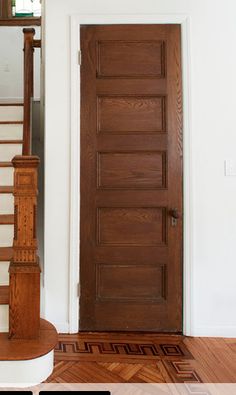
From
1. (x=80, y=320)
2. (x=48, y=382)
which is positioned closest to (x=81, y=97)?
(x=80, y=320)

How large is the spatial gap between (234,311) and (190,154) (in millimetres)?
1242

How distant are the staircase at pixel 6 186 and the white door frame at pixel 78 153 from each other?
0.48 m

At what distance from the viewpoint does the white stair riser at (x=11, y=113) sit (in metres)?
3.13

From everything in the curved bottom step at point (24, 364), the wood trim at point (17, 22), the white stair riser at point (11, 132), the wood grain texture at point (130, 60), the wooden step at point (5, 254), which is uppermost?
the wood trim at point (17, 22)

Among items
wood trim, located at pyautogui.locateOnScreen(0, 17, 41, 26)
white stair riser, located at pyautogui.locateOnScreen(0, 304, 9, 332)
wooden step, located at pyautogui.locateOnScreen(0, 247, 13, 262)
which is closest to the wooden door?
wooden step, located at pyautogui.locateOnScreen(0, 247, 13, 262)

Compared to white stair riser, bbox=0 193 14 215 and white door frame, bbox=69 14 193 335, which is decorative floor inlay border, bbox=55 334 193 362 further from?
white stair riser, bbox=0 193 14 215

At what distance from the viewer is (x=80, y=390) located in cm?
172

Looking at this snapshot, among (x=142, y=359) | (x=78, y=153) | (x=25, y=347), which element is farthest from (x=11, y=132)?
(x=142, y=359)

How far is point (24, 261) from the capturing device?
1.93m

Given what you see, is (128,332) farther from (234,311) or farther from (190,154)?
(190,154)

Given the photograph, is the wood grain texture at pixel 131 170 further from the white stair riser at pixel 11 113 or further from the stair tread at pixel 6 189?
the white stair riser at pixel 11 113

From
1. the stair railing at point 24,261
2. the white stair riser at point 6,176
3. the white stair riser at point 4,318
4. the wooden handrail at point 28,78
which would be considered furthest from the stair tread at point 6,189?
the white stair riser at point 4,318

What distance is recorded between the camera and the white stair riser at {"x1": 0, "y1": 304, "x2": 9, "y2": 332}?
6.47 ft

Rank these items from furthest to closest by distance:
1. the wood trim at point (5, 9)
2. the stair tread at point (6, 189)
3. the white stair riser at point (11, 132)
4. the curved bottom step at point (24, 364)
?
the wood trim at point (5, 9)
the white stair riser at point (11, 132)
the stair tread at point (6, 189)
the curved bottom step at point (24, 364)
